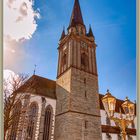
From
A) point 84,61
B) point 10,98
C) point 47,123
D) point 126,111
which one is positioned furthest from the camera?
point 84,61

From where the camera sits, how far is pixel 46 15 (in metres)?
3.29

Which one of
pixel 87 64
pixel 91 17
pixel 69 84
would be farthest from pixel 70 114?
pixel 91 17

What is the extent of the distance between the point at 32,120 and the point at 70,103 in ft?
6.25

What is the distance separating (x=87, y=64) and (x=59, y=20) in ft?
23.7

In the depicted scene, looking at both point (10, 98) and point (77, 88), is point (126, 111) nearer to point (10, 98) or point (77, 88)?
point (10, 98)

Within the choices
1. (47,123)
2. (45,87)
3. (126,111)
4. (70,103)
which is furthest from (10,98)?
(45,87)

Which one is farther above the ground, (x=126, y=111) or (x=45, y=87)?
(x=45, y=87)

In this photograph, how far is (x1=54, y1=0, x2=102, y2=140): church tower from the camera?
319 inches

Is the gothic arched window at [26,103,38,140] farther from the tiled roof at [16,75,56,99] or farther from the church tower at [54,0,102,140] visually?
the church tower at [54,0,102,140]

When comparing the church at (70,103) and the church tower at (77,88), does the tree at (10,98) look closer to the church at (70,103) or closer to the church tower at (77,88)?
the church at (70,103)

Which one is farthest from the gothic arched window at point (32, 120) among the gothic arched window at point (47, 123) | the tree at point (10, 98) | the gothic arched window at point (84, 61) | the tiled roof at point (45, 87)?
the tree at point (10, 98)

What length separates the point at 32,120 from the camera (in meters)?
8.46

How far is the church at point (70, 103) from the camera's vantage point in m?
8.08

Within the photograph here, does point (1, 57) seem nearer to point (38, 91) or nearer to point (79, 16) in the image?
point (38, 91)
